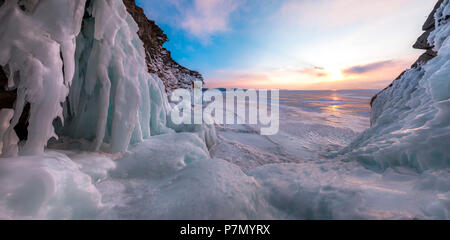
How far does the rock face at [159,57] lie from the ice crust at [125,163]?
11486mm

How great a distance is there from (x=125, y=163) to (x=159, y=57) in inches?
777

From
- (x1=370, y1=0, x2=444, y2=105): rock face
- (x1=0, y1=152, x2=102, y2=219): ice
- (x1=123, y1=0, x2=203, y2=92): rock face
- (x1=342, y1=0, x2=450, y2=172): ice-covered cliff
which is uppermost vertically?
(x1=123, y1=0, x2=203, y2=92): rock face

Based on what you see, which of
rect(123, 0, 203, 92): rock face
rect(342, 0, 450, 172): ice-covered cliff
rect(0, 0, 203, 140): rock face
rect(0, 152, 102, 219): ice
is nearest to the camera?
rect(0, 152, 102, 219): ice

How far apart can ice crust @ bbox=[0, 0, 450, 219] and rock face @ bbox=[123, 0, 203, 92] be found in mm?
11486

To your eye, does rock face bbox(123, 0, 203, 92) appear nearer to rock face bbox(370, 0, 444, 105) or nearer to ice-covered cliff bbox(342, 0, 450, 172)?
ice-covered cliff bbox(342, 0, 450, 172)

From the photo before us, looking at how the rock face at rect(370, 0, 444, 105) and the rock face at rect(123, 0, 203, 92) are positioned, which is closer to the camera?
the rock face at rect(370, 0, 444, 105)

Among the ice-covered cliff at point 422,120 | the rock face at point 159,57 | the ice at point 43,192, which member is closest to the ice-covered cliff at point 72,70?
the ice at point 43,192

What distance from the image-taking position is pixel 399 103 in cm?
434

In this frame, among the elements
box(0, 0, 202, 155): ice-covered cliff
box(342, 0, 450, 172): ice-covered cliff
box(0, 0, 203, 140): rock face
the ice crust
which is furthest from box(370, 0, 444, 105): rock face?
box(0, 0, 203, 140): rock face

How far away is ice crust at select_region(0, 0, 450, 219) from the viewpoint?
5.68ft

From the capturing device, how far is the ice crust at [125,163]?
1.73 meters

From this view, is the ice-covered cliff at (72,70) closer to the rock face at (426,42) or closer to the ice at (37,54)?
the ice at (37,54)

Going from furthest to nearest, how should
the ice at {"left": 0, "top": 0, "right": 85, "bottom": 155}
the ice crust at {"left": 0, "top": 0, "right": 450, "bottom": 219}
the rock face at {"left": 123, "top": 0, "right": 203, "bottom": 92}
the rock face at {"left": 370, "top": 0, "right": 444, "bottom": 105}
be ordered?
the rock face at {"left": 123, "top": 0, "right": 203, "bottom": 92}
the rock face at {"left": 370, "top": 0, "right": 444, "bottom": 105}
the ice at {"left": 0, "top": 0, "right": 85, "bottom": 155}
the ice crust at {"left": 0, "top": 0, "right": 450, "bottom": 219}
